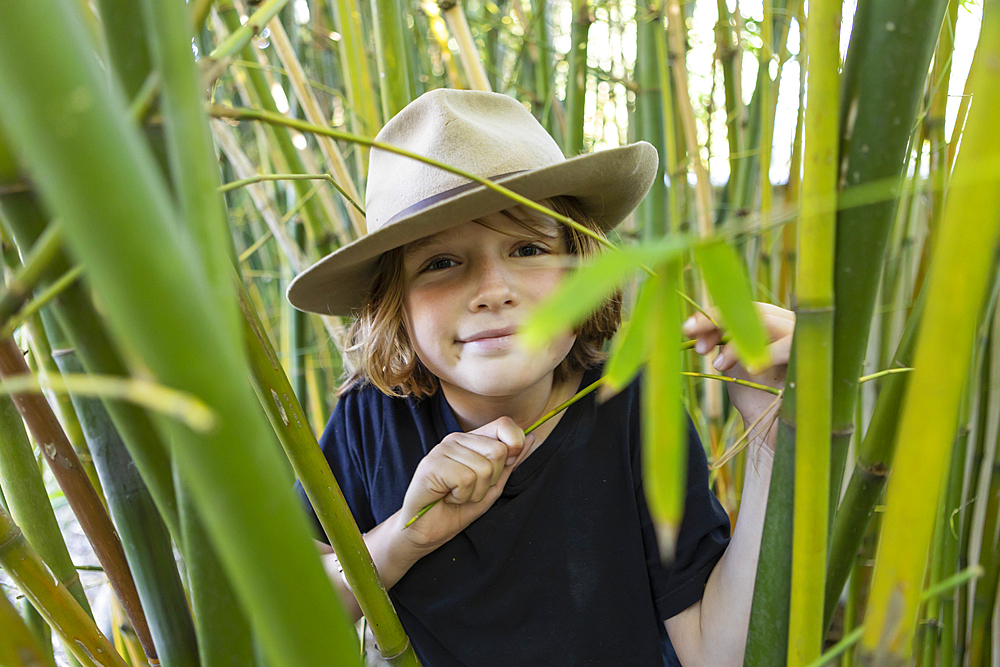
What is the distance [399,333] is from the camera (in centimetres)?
75

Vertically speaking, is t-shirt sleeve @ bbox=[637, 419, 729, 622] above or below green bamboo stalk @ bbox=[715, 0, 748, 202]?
below

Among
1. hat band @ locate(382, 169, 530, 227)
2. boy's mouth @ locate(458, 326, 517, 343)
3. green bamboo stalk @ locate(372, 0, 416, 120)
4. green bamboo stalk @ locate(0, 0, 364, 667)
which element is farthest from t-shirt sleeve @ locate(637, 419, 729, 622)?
green bamboo stalk @ locate(0, 0, 364, 667)

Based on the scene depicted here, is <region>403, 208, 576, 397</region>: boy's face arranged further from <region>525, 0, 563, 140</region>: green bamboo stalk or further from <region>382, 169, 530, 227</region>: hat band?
<region>525, 0, 563, 140</region>: green bamboo stalk

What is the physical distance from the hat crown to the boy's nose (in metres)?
0.08

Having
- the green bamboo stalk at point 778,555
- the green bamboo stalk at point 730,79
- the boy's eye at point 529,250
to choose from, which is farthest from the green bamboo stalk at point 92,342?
the green bamboo stalk at point 730,79

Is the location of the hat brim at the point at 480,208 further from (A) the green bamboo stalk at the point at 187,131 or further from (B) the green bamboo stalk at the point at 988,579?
(B) the green bamboo stalk at the point at 988,579

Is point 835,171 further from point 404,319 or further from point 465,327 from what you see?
point 404,319

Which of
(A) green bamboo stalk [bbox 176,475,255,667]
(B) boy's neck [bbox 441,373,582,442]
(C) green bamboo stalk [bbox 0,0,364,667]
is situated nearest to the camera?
(C) green bamboo stalk [bbox 0,0,364,667]

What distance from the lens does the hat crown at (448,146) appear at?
59cm

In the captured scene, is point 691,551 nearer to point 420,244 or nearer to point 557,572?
point 557,572

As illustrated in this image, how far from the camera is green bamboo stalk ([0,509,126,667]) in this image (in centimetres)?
27

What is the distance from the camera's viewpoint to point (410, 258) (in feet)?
2.11

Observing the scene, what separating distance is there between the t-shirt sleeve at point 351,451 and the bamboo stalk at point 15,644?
586 mm

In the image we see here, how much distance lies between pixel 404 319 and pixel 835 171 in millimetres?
539
